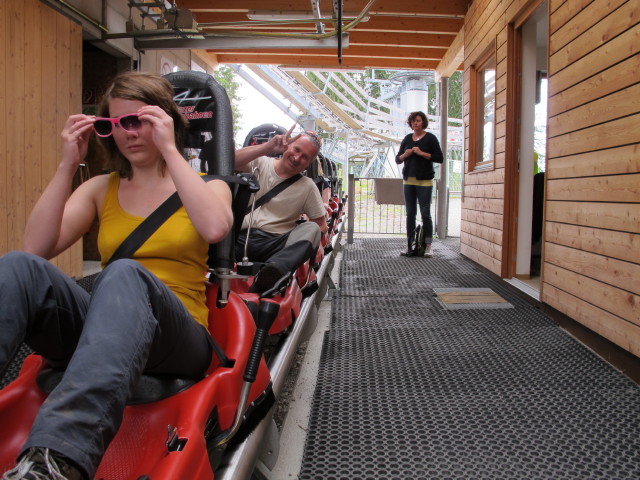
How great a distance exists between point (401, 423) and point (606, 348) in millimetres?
1424

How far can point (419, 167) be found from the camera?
6551 mm

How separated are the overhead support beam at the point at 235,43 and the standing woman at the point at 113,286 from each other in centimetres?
411

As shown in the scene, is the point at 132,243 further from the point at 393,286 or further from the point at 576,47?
the point at 393,286

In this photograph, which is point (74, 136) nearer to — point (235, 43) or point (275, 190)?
point (275, 190)

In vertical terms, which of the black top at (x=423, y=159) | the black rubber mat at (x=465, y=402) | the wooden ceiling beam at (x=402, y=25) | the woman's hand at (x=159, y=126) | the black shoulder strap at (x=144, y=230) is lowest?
the black rubber mat at (x=465, y=402)

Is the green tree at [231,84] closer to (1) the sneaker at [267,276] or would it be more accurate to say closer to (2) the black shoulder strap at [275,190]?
(2) the black shoulder strap at [275,190]

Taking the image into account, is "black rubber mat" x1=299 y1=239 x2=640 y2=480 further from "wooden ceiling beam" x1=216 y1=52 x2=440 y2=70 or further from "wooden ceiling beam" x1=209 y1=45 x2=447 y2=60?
"wooden ceiling beam" x1=216 y1=52 x2=440 y2=70

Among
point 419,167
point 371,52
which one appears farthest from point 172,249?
point 371,52

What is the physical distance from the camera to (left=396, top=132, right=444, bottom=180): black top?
6.49m

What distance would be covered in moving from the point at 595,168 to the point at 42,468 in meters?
3.00

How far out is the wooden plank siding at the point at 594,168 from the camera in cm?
251

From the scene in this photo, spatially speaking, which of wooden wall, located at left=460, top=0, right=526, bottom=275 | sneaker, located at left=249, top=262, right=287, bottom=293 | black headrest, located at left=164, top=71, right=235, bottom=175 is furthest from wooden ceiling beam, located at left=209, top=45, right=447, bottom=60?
black headrest, located at left=164, top=71, right=235, bottom=175

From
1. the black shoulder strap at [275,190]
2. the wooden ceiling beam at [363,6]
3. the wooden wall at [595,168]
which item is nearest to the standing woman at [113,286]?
the black shoulder strap at [275,190]

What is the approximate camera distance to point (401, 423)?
6.55 ft
